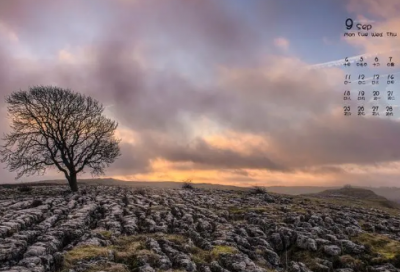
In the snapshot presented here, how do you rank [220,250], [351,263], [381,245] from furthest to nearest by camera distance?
[381,245]
[220,250]
[351,263]

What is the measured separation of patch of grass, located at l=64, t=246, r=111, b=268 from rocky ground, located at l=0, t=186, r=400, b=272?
4 centimetres

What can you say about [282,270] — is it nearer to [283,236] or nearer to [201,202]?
[283,236]

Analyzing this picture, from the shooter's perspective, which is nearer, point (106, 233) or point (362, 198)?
point (106, 233)

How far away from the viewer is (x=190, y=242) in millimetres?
20109

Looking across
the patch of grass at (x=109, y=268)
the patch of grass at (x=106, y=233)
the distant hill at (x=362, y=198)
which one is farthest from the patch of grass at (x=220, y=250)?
the distant hill at (x=362, y=198)

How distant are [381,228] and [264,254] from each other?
44.2 ft

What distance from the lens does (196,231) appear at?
23531mm

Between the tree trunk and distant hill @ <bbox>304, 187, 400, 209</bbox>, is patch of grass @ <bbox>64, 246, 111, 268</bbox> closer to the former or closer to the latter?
the tree trunk

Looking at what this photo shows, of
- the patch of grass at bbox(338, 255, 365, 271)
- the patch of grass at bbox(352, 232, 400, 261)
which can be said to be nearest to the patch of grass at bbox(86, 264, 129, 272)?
the patch of grass at bbox(338, 255, 365, 271)

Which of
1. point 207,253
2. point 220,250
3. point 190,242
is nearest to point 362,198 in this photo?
point 190,242

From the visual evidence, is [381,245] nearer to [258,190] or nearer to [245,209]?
[245,209]

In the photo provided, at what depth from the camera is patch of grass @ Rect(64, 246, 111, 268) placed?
15.6m

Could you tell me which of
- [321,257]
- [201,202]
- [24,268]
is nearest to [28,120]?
[201,202]

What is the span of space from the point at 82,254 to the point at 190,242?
610cm
